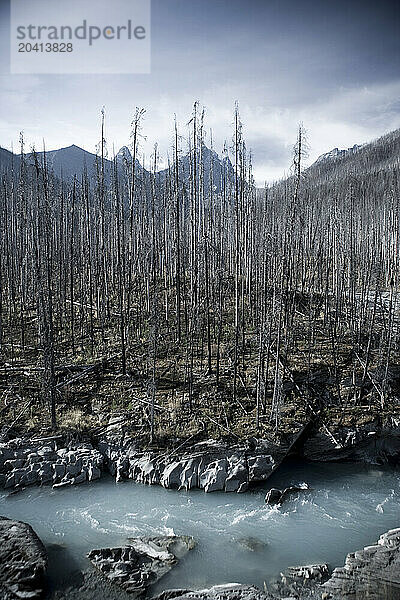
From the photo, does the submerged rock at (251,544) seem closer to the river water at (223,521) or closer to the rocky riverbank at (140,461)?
the river water at (223,521)

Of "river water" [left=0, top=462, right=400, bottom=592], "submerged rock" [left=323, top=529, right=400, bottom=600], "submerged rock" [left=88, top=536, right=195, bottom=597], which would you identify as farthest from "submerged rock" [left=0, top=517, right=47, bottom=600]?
"submerged rock" [left=323, top=529, right=400, bottom=600]

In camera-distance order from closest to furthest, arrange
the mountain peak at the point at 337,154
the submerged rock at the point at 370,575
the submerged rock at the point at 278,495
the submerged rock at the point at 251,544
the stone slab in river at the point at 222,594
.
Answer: the stone slab in river at the point at 222,594, the submerged rock at the point at 370,575, the submerged rock at the point at 251,544, the submerged rock at the point at 278,495, the mountain peak at the point at 337,154

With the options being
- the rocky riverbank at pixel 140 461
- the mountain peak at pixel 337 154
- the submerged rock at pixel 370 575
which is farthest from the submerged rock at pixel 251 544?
the mountain peak at pixel 337 154

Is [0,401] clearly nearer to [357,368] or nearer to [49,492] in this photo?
[49,492]

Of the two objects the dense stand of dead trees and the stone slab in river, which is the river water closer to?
the stone slab in river

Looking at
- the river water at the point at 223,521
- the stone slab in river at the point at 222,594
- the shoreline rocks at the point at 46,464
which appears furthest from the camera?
the shoreline rocks at the point at 46,464

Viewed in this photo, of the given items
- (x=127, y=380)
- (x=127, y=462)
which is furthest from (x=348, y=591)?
A: (x=127, y=380)
